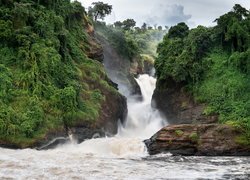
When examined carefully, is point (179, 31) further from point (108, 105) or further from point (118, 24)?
point (118, 24)

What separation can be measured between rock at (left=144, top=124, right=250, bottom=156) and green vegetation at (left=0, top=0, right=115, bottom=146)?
6.63m

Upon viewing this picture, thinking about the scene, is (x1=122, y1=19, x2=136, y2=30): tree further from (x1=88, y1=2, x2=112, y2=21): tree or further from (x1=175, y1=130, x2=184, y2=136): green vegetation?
(x1=175, y1=130, x2=184, y2=136): green vegetation

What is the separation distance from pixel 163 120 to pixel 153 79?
13.7 meters

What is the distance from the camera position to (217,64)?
1412 inches

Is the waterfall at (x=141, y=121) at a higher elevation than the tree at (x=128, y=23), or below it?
below

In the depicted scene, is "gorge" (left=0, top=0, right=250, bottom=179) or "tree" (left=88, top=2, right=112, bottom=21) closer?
"gorge" (left=0, top=0, right=250, bottom=179)

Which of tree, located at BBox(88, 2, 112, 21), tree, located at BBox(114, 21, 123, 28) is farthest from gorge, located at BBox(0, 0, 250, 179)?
tree, located at BBox(114, 21, 123, 28)

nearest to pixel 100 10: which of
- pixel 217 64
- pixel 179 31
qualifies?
pixel 179 31

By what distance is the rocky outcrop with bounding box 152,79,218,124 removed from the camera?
33656mm

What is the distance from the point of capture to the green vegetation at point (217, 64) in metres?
32.4

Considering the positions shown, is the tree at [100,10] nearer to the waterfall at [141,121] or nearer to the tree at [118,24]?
the waterfall at [141,121]

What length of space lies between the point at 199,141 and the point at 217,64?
11746 mm

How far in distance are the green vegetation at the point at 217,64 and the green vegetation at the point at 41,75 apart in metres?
6.65

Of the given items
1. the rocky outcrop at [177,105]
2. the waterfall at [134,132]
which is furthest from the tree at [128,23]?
the rocky outcrop at [177,105]
